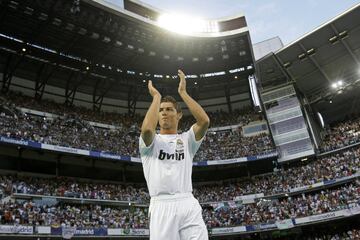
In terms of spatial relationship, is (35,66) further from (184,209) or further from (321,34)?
(184,209)

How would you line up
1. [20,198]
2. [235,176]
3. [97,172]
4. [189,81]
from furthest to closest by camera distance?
1. [189,81]
2. [235,176]
3. [97,172]
4. [20,198]

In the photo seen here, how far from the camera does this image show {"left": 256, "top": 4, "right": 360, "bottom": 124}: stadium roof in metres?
44.8

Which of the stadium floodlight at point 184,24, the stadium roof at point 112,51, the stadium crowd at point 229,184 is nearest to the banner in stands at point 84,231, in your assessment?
the stadium crowd at point 229,184

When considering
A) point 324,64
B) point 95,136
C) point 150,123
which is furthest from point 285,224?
point 150,123

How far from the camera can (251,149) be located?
46.9 m

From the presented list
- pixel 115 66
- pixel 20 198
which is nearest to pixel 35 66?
pixel 115 66

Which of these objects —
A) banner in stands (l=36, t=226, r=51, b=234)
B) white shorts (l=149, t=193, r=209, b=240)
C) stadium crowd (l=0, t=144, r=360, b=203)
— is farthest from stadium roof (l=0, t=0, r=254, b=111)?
white shorts (l=149, t=193, r=209, b=240)

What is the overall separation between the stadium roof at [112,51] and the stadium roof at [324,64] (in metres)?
3.36

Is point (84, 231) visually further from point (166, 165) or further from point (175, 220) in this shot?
point (175, 220)

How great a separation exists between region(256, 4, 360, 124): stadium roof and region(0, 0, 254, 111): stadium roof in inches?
132

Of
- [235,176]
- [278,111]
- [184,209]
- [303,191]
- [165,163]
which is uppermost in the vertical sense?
[278,111]

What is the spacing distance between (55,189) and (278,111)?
27984 mm

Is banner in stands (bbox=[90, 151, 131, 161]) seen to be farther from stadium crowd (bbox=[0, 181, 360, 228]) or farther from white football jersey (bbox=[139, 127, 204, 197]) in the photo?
white football jersey (bbox=[139, 127, 204, 197])

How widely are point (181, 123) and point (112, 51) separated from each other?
13.4 m
